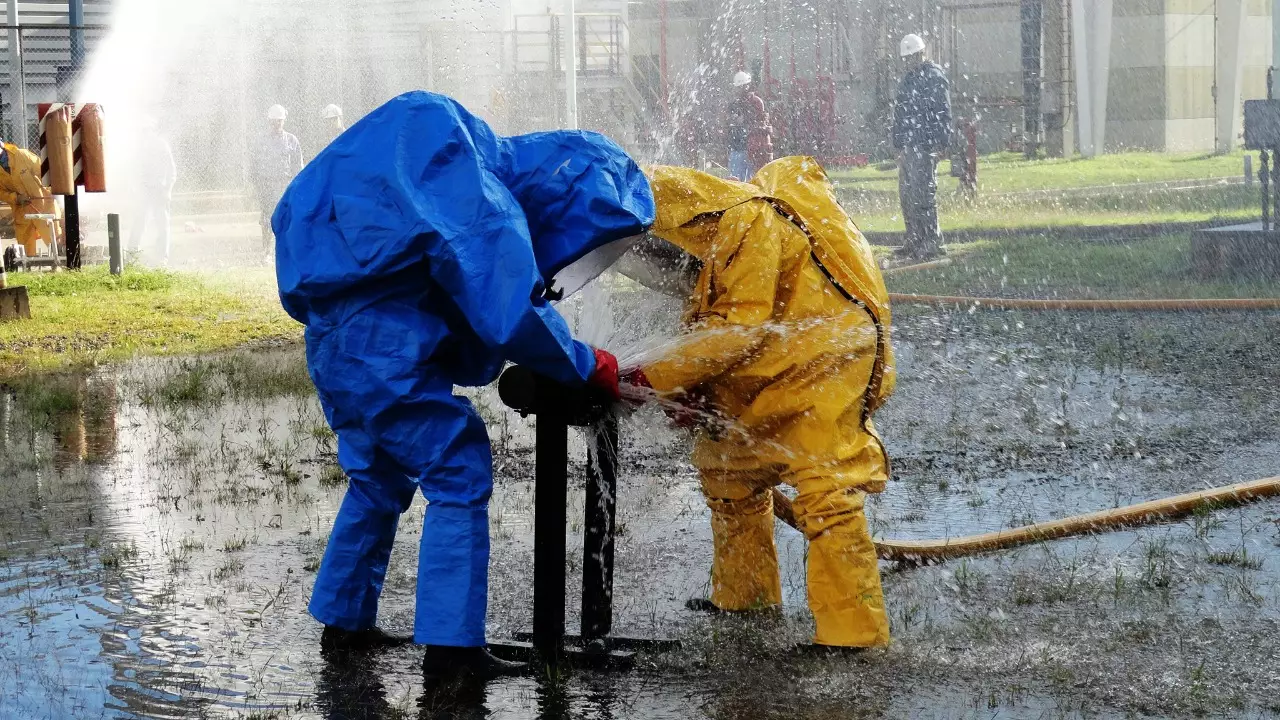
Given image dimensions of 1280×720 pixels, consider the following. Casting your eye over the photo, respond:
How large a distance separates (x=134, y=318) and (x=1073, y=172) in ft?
52.3

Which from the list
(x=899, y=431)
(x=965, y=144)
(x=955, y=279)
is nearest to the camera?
(x=899, y=431)

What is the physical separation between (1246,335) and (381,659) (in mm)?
6791

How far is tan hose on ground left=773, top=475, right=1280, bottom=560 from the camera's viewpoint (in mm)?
4988

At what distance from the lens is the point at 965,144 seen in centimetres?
2130

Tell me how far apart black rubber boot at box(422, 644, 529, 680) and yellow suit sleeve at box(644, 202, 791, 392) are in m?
0.87

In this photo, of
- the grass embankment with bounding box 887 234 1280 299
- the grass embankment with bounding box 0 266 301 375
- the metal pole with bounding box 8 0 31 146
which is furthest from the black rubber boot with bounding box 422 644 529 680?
the metal pole with bounding box 8 0 31 146

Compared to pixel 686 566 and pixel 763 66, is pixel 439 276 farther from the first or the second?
pixel 763 66

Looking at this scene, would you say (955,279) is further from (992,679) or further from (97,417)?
(992,679)

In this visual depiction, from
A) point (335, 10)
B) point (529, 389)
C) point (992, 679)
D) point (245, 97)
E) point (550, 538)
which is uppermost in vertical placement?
point (335, 10)

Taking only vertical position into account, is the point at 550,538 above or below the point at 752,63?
below

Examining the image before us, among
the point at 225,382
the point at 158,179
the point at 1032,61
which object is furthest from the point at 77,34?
the point at 1032,61

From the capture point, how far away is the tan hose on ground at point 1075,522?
499cm

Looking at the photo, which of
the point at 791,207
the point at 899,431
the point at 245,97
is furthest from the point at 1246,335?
the point at 245,97

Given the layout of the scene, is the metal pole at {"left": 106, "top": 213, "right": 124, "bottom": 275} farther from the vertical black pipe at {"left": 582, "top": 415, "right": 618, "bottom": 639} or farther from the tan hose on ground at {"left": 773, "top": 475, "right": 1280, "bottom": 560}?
the vertical black pipe at {"left": 582, "top": 415, "right": 618, "bottom": 639}
